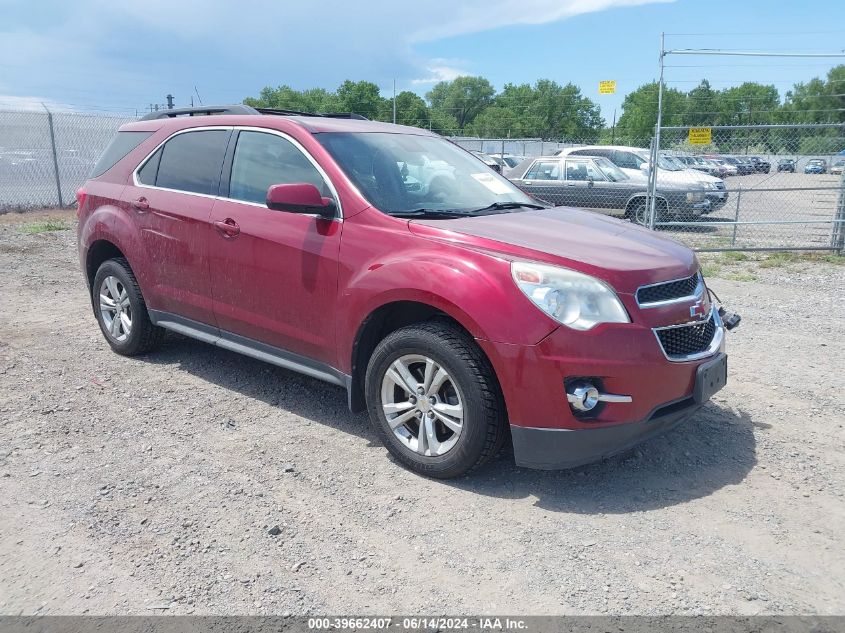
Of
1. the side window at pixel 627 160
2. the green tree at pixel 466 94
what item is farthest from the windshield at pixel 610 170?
the green tree at pixel 466 94

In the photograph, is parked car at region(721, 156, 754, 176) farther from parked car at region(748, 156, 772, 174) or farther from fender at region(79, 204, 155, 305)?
fender at region(79, 204, 155, 305)

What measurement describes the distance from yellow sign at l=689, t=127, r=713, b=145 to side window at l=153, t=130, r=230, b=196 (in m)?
8.17

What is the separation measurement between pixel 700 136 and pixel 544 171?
479cm

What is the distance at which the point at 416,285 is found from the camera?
3.58m

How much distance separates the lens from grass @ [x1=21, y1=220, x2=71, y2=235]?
13031 mm

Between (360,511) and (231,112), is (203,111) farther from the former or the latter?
(360,511)

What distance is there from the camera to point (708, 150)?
557 inches

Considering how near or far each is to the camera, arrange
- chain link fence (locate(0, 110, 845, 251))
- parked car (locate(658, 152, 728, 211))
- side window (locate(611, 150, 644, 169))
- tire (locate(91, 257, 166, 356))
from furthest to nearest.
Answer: side window (locate(611, 150, 644, 169)) → parked car (locate(658, 152, 728, 211)) → chain link fence (locate(0, 110, 845, 251)) → tire (locate(91, 257, 166, 356))

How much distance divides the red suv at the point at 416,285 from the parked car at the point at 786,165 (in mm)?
8986

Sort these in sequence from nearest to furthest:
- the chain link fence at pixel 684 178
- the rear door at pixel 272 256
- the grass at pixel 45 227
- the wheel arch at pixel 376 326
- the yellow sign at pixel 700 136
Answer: the wheel arch at pixel 376 326
the rear door at pixel 272 256
the yellow sign at pixel 700 136
the chain link fence at pixel 684 178
the grass at pixel 45 227

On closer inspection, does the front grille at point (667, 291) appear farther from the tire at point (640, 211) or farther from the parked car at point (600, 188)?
the parked car at point (600, 188)

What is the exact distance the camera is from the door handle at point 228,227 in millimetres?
4461

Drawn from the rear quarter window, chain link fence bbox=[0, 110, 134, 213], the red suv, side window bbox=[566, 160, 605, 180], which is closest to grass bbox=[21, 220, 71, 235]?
chain link fence bbox=[0, 110, 134, 213]

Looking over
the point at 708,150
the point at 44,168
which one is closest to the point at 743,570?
the point at 708,150
